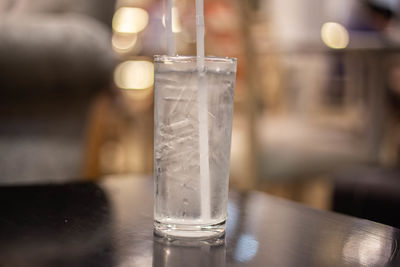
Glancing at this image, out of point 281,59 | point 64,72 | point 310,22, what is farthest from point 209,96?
point 310,22

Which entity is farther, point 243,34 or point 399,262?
point 243,34

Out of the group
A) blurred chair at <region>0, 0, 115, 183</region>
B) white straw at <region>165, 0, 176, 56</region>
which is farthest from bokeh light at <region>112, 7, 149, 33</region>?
white straw at <region>165, 0, 176, 56</region>

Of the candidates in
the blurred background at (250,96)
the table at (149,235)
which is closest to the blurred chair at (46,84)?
the blurred background at (250,96)

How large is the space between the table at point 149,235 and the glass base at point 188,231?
1 cm

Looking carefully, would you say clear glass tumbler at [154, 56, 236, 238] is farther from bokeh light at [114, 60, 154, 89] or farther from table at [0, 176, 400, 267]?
bokeh light at [114, 60, 154, 89]

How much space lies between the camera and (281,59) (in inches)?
97.2

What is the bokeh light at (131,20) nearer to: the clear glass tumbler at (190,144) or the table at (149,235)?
the table at (149,235)

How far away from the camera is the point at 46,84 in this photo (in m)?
1.38

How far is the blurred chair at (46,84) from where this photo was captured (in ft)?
4.39

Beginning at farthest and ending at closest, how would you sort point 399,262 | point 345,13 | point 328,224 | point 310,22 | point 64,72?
point 345,13 < point 310,22 < point 64,72 < point 328,224 < point 399,262

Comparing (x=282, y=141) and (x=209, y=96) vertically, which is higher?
(x=209, y=96)

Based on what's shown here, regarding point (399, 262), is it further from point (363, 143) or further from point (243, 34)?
point (363, 143)

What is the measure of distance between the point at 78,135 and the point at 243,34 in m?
0.61

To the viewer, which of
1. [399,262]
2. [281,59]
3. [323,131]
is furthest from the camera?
[281,59]
